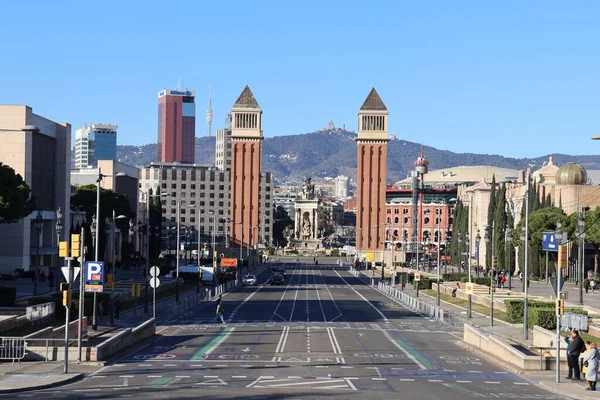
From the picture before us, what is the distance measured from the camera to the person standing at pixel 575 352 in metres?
34.3

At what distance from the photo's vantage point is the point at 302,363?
1571 inches

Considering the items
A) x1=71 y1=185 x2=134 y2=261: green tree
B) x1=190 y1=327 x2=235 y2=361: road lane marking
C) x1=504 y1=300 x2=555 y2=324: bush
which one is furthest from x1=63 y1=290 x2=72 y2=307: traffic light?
x1=71 y1=185 x2=134 y2=261: green tree

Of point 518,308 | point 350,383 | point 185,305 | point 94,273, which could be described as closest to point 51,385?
point 350,383

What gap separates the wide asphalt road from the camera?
102 feet

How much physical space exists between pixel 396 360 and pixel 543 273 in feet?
272

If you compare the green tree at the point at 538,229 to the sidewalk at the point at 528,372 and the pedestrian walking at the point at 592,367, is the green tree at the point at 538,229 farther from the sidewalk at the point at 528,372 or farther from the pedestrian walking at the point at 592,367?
the pedestrian walking at the point at 592,367

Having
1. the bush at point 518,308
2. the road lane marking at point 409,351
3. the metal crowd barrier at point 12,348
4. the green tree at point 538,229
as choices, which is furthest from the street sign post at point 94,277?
the green tree at point 538,229

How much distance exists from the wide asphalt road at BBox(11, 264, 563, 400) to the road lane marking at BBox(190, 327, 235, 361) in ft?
0.13

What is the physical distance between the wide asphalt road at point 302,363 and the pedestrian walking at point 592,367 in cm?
122

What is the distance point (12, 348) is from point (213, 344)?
11.5 meters

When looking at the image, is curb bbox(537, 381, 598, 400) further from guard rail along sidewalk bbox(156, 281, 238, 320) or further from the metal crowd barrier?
guard rail along sidewalk bbox(156, 281, 238, 320)

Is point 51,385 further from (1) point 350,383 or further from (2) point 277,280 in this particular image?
(2) point 277,280

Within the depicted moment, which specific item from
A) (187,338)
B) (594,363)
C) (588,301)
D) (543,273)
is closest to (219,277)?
(543,273)

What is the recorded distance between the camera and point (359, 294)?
4003 inches
